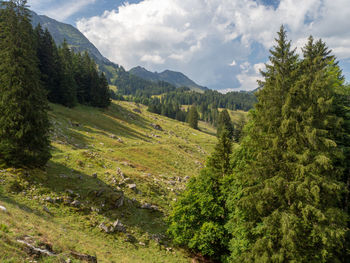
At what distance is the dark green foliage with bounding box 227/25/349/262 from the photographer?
43.7 feet

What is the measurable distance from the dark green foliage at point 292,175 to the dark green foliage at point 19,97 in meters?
20.2

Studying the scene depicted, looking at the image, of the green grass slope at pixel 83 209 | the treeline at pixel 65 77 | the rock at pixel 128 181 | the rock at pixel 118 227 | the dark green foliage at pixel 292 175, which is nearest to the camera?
the green grass slope at pixel 83 209

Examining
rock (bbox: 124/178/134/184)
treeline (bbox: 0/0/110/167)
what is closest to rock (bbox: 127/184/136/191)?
rock (bbox: 124/178/134/184)

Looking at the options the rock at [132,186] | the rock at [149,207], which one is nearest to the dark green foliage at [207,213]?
the rock at [149,207]

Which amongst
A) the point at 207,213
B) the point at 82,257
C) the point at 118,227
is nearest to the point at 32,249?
the point at 82,257

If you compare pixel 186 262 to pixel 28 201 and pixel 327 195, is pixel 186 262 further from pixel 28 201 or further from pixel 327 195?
pixel 28 201

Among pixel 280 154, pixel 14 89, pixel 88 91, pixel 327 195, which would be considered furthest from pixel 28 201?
pixel 88 91

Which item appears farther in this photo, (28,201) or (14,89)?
(14,89)

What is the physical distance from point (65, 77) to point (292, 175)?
63447 mm

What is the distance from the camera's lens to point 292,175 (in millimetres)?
14742

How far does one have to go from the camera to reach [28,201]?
17.6 meters

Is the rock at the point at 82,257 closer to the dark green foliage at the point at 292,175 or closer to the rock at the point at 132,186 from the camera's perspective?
the dark green foliage at the point at 292,175

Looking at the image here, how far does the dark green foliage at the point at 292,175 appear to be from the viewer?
43.7 ft

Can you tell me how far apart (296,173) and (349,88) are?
12.9 meters
